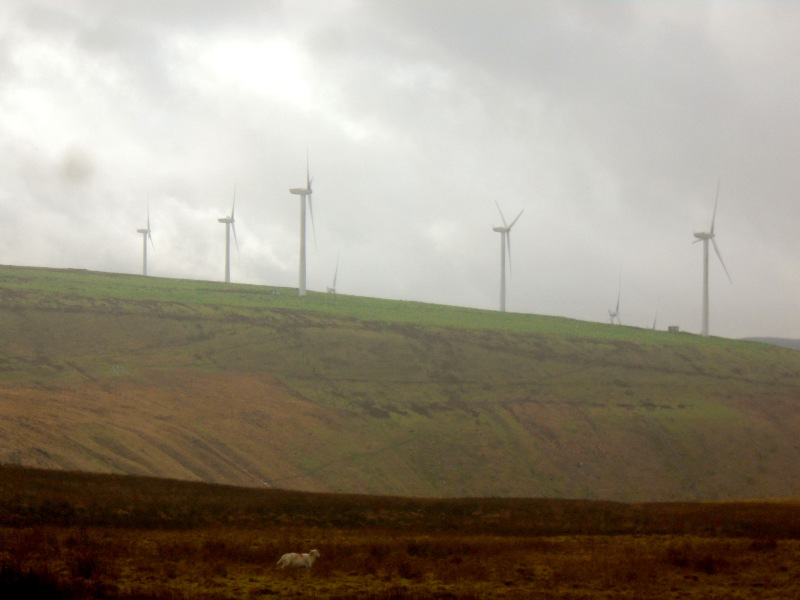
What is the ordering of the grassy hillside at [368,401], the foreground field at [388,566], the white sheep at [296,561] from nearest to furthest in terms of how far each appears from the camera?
1. the foreground field at [388,566]
2. the white sheep at [296,561]
3. the grassy hillside at [368,401]

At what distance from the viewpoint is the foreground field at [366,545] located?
Result: 18.7m

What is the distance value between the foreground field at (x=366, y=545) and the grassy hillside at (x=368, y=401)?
1436cm

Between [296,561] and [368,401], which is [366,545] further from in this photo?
[368,401]

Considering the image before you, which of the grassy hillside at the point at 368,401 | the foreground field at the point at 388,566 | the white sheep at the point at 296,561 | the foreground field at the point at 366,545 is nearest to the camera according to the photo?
the foreground field at the point at 388,566

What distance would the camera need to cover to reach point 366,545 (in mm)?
24828

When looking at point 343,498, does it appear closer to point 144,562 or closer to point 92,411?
point 144,562

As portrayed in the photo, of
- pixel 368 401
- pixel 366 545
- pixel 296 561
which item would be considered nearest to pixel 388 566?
pixel 296 561

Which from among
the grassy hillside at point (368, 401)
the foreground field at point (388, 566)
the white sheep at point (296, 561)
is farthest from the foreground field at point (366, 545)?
the grassy hillside at point (368, 401)

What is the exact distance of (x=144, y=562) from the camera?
20.8m

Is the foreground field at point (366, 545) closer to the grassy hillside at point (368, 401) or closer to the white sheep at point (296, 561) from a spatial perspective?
the white sheep at point (296, 561)

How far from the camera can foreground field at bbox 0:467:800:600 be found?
61.2 ft

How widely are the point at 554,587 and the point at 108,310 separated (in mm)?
73325

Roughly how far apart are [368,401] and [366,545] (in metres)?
48.0

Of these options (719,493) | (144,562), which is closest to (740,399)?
(719,493)
